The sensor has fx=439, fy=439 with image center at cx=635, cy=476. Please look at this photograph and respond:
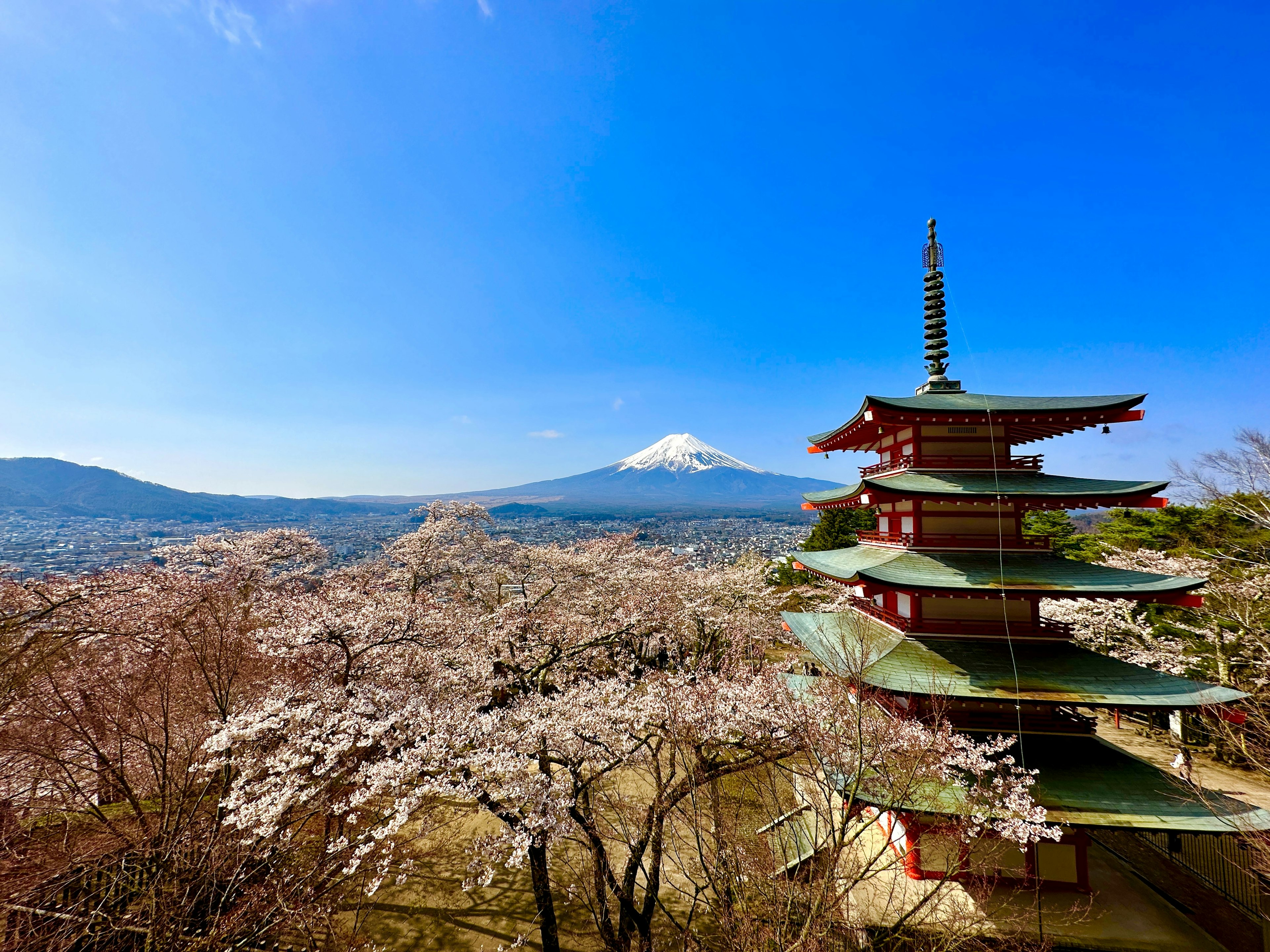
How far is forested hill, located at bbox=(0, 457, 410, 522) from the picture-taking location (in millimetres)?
60000

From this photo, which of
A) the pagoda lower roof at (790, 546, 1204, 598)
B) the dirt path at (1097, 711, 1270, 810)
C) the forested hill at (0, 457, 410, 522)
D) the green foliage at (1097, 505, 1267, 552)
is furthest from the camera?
the forested hill at (0, 457, 410, 522)

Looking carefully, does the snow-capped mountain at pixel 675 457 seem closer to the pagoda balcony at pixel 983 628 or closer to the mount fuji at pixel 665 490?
the mount fuji at pixel 665 490

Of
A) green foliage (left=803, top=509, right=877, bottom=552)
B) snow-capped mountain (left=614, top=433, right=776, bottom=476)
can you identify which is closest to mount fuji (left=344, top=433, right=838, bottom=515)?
snow-capped mountain (left=614, top=433, right=776, bottom=476)

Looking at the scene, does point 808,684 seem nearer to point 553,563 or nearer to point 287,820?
point 287,820

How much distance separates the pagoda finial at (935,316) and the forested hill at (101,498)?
87.3m

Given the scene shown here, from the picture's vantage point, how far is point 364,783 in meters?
7.10

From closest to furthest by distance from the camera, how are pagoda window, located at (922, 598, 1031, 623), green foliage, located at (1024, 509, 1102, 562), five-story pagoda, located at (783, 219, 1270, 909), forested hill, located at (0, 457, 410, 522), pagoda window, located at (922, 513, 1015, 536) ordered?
five-story pagoda, located at (783, 219, 1270, 909), pagoda window, located at (922, 598, 1031, 623), pagoda window, located at (922, 513, 1015, 536), green foliage, located at (1024, 509, 1102, 562), forested hill, located at (0, 457, 410, 522)

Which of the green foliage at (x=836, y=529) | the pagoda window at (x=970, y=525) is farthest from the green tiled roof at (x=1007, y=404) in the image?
the green foliage at (x=836, y=529)

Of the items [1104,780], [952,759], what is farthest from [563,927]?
[1104,780]

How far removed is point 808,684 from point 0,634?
1403 cm

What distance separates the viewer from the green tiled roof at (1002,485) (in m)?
7.35

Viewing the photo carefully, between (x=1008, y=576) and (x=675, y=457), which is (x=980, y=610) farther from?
(x=675, y=457)

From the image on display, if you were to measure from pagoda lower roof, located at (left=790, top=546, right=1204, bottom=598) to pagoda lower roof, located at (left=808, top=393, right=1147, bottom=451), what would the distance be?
2.44m

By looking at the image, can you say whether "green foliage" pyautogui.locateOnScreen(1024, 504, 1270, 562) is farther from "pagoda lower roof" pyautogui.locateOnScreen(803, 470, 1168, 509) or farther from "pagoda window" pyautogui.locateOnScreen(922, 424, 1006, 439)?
"pagoda window" pyautogui.locateOnScreen(922, 424, 1006, 439)
